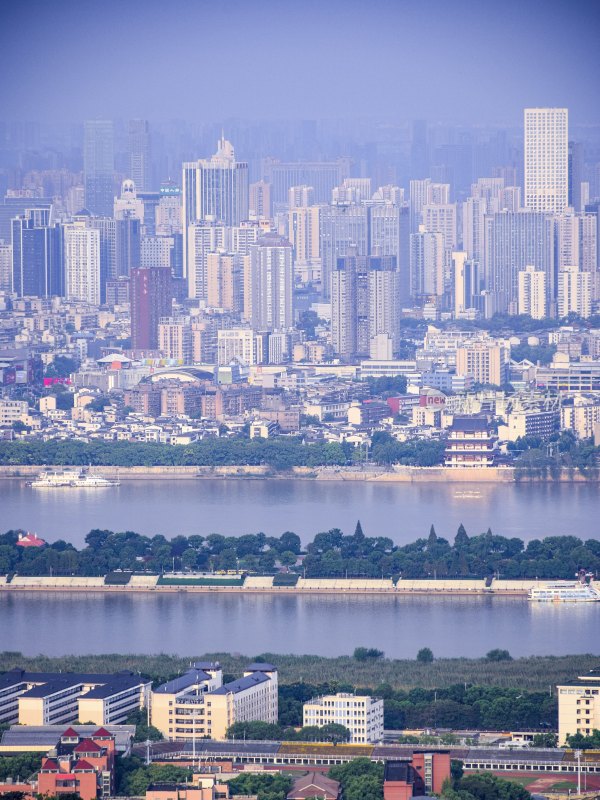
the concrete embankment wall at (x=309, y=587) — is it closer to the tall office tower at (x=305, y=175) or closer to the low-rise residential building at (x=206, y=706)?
the low-rise residential building at (x=206, y=706)

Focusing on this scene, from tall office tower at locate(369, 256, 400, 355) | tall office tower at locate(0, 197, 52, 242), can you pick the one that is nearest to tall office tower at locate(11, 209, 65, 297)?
tall office tower at locate(0, 197, 52, 242)

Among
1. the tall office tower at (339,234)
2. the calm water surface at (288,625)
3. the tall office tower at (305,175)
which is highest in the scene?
the tall office tower at (305,175)

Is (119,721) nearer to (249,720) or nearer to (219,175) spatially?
(249,720)

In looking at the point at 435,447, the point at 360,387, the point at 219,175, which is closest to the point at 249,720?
the point at 435,447

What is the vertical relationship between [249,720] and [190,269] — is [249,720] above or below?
below

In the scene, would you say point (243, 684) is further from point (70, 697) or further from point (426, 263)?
point (426, 263)

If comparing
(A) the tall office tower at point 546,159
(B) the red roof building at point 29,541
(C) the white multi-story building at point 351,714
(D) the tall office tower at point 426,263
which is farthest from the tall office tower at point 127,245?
(C) the white multi-story building at point 351,714

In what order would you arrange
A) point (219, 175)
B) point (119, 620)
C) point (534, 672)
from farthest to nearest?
point (219, 175) < point (119, 620) < point (534, 672)
